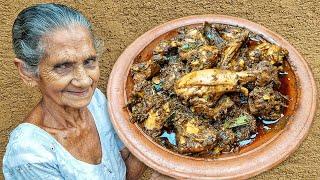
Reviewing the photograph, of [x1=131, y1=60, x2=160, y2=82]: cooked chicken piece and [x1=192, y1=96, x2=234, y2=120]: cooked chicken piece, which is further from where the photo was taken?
[x1=131, y1=60, x2=160, y2=82]: cooked chicken piece

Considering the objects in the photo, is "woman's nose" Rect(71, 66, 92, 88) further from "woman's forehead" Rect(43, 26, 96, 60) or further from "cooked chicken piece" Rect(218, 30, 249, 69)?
"cooked chicken piece" Rect(218, 30, 249, 69)

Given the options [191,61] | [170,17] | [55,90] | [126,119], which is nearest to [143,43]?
[191,61]

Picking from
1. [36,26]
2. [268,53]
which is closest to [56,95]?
[36,26]

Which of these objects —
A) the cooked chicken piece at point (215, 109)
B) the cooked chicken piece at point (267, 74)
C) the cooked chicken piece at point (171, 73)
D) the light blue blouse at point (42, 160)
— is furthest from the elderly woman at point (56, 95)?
the cooked chicken piece at point (267, 74)

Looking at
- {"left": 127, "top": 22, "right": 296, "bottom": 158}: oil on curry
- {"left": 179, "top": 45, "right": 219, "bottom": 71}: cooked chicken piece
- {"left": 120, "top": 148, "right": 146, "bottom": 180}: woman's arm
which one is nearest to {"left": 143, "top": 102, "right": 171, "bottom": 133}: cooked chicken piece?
{"left": 127, "top": 22, "right": 296, "bottom": 158}: oil on curry

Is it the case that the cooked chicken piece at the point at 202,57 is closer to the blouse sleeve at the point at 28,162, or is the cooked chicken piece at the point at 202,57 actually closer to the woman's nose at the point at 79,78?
the woman's nose at the point at 79,78

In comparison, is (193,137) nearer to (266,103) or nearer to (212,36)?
(266,103)

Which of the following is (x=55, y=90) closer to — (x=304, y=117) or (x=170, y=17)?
(x=304, y=117)
